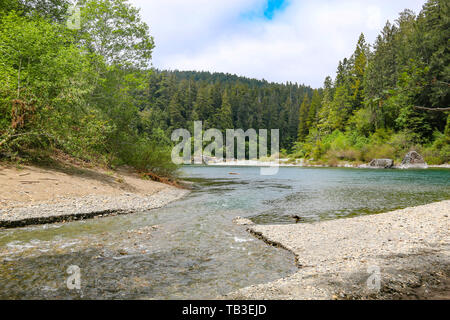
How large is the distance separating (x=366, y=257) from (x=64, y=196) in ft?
38.9

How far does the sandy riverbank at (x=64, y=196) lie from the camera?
33.0 feet

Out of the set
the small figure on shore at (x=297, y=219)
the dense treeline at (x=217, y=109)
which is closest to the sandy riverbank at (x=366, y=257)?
the small figure on shore at (x=297, y=219)

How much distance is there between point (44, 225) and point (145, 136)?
14290mm

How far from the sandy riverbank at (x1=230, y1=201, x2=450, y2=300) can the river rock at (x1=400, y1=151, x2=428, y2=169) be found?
120ft

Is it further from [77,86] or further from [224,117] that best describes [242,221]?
[224,117]

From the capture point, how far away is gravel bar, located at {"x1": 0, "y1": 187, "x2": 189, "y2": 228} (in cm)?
950

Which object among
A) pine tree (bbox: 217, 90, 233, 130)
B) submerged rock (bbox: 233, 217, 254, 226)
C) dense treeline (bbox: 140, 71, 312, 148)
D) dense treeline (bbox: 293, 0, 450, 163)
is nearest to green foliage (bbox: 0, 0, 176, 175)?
submerged rock (bbox: 233, 217, 254, 226)

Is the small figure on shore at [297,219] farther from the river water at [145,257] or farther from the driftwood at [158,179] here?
the driftwood at [158,179]

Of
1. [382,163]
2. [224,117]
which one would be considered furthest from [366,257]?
[224,117]

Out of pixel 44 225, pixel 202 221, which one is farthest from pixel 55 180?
pixel 202 221

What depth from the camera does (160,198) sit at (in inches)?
632

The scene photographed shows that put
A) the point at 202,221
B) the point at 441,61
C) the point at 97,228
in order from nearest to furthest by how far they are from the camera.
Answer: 1. the point at 97,228
2. the point at 202,221
3. the point at 441,61

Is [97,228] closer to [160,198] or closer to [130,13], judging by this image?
[160,198]

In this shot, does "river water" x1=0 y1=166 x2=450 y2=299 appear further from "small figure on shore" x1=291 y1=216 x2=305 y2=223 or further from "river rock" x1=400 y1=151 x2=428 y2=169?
"river rock" x1=400 y1=151 x2=428 y2=169
